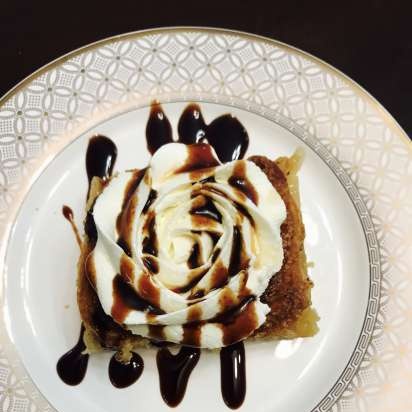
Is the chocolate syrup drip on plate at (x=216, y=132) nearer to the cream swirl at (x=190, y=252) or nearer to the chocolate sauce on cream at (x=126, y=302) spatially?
the cream swirl at (x=190, y=252)

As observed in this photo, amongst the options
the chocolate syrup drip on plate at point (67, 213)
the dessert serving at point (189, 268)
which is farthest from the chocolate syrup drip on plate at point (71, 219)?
the dessert serving at point (189, 268)

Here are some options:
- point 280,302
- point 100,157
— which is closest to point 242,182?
point 280,302

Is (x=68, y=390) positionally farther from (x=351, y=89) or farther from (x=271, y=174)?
(x=351, y=89)

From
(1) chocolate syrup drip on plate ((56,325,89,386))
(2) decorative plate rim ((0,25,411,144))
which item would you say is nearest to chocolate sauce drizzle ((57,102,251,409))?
(1) chocolate syrup drip on plate ((56,325,89,386))

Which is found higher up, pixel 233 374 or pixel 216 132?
pixel 216 132

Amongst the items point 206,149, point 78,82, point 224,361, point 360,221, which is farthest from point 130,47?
point 224,361

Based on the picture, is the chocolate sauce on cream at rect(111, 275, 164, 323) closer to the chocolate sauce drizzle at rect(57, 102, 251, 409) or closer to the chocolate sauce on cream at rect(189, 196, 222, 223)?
the chocolate sauce drizzle at rect(57, 102, 251, 409)

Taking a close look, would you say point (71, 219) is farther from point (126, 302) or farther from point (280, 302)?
point (280, 302)
